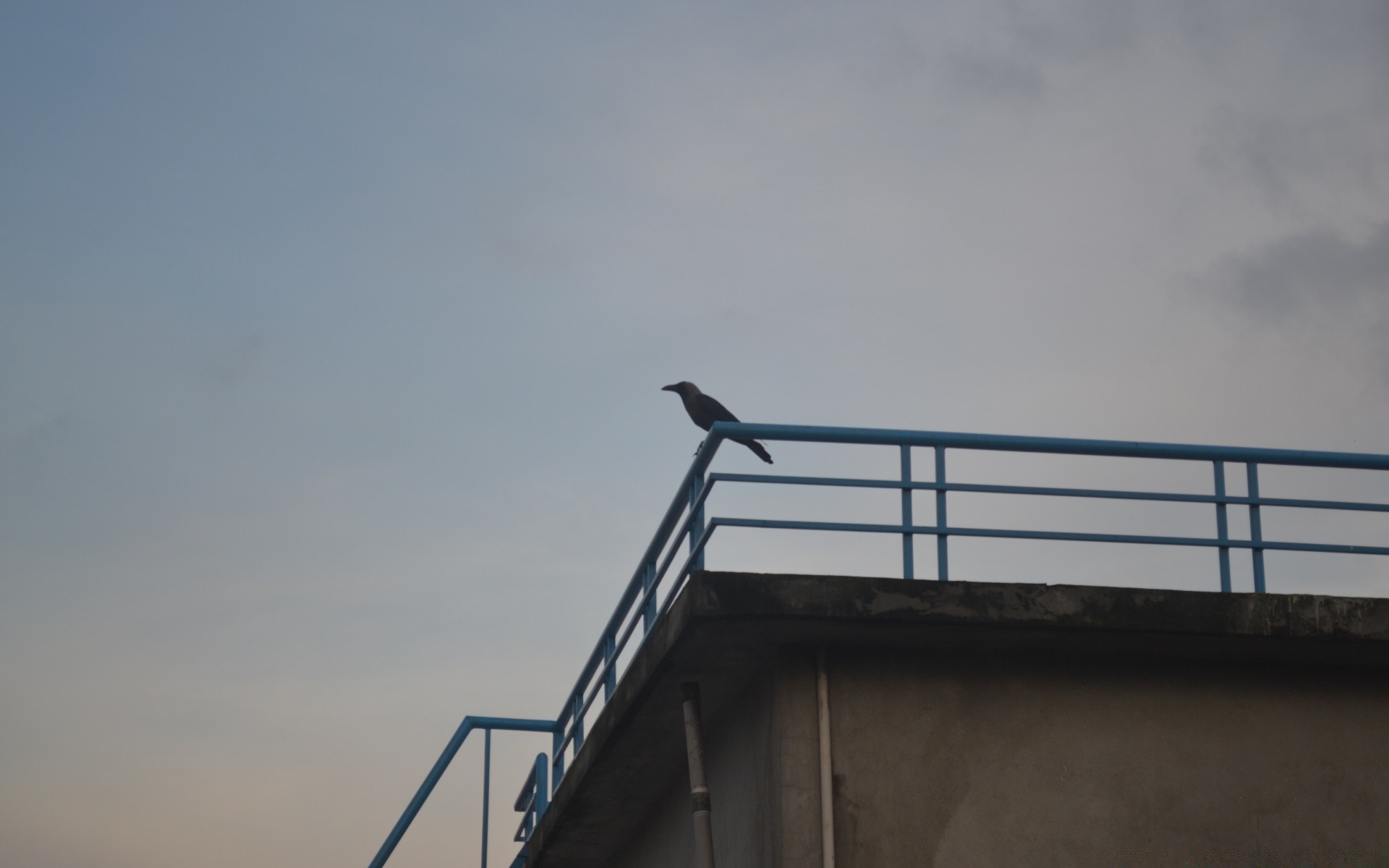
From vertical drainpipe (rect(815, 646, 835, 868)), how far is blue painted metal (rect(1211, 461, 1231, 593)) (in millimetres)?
2309

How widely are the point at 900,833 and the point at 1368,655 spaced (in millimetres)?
2942

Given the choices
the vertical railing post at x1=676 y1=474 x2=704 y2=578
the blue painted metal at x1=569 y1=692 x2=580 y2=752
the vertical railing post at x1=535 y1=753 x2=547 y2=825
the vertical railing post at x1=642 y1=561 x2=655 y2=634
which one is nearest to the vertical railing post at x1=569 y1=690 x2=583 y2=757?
the blue painted metal at x1=569 y1=692 x2=580 y2=752

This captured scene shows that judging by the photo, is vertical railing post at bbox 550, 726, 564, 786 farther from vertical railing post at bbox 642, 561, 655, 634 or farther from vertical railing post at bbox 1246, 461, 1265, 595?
vertical railing post at bbox 1246, 461, 1265, 595

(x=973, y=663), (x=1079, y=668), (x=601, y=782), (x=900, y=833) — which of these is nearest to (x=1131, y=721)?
(x=1079, y=668)

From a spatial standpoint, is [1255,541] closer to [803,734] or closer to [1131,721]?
[1131,721]

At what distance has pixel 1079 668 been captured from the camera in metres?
8.88

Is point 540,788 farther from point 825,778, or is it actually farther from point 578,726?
point 825,778

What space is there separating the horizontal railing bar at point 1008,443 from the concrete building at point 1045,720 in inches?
37.9

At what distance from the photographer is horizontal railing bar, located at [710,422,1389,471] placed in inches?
354

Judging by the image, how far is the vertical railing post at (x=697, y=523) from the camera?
8.73 m

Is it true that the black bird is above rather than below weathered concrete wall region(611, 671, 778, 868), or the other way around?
above

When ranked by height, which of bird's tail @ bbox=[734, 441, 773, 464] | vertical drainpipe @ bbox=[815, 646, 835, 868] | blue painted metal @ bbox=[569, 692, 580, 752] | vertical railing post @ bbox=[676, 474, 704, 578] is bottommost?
vertical drainpipe @ bbox=[815, 646, 835, 868]

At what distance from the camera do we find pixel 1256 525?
9219 millimetres

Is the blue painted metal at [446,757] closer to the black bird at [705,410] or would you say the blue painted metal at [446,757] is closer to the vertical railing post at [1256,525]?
the black bird at [705,410]
